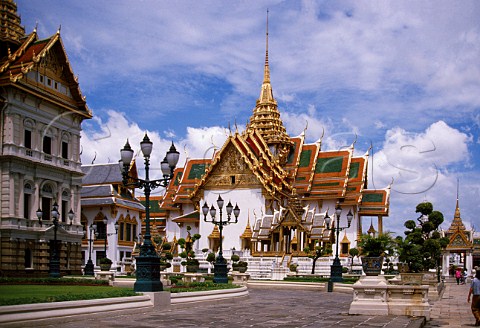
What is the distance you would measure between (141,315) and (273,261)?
1086 inches

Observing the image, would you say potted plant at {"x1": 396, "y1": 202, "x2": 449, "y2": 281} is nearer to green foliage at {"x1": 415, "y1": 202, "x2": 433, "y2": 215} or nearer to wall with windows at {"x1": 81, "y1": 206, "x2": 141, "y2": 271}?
green foliage at {"x1": 415, "y1": 202, "x2": 433, "y2": 215}

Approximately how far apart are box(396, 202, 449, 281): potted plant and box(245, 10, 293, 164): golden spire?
2971 centimetres

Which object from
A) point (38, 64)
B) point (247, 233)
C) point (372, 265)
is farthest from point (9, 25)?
point (372, 265)

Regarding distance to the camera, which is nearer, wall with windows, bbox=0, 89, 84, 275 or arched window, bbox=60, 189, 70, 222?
wall with windows, bbox=0, 89, 84, 275

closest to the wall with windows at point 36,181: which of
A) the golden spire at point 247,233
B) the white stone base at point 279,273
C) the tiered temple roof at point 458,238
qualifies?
the white stone base at point 279,273

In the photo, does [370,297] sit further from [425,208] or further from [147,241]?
[425,208]

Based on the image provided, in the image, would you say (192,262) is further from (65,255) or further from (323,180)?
(323,180)

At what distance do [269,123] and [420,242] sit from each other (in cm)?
3767

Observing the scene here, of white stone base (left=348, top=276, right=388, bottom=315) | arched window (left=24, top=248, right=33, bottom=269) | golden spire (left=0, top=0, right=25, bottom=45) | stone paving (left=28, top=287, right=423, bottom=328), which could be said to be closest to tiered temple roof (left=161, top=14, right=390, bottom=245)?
arched window (left=24, top=248, right=33, bottom=269)

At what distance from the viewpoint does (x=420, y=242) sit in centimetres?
2645

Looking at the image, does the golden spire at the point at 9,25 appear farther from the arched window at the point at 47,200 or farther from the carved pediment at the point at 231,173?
the carved pediment at the point at 231,173

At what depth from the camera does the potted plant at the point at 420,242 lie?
2422 centimetres

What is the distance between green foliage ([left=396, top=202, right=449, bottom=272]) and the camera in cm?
2422

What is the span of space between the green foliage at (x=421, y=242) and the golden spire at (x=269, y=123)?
1171 inches
